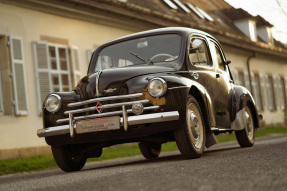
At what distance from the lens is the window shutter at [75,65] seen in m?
17.1

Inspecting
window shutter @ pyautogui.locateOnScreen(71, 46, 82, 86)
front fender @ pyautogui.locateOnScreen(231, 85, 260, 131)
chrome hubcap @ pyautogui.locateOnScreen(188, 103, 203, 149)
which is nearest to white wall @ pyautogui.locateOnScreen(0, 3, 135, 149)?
window shutter @ pyautogui.locateOnScreen(71, 46, 82, 86)

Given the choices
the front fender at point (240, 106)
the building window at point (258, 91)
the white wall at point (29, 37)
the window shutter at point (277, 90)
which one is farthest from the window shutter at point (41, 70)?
the window shutter at point (277, 90)

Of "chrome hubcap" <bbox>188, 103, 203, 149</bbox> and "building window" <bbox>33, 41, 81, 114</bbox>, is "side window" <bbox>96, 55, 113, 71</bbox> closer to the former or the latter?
"chrome hubcap" <bbox>188, 103, 203, 149</bbox>

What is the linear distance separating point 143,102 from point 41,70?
8814 mm

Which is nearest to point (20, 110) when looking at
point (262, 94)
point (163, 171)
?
point (163, 171)

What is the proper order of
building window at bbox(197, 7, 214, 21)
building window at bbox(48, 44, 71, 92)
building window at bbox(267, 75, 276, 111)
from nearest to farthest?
building window at bbox(48, 44, 71, 92) < building window at bbox(197, 7, 214, 21) < building window at bbox(267, 75, 276, 111)

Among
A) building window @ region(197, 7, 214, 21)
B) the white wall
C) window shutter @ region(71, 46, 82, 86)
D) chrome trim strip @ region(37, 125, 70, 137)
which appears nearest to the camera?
chrome trim strip @ region(37, 125, 70, 137)

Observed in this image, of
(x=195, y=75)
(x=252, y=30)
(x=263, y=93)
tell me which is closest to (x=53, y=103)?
(x=195, y=75)

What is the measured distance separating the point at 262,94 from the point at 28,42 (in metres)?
20.0

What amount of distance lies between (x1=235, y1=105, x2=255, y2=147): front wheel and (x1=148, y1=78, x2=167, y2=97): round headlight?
3.25 metres

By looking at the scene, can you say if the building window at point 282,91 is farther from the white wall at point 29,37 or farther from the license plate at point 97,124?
the license plate at point 97,124

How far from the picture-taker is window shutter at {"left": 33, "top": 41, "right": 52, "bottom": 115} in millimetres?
15531

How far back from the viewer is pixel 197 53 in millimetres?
8883

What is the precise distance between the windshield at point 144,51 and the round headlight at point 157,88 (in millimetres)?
1202
